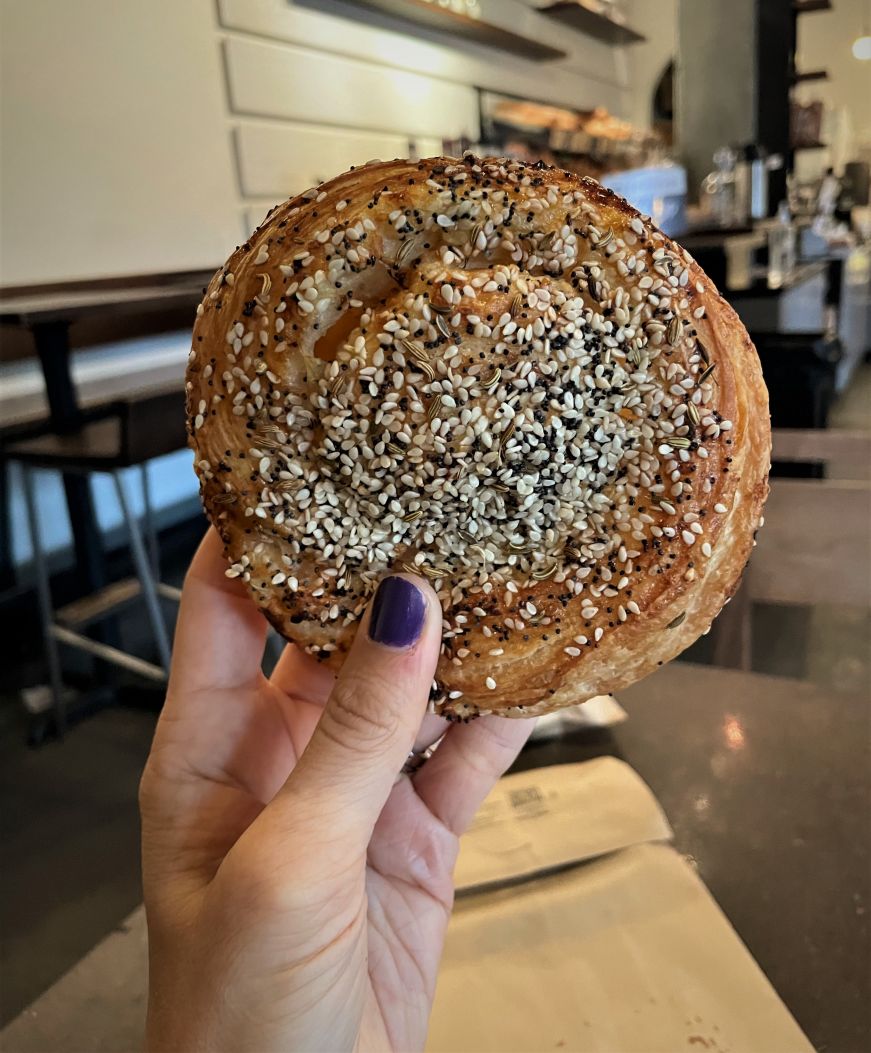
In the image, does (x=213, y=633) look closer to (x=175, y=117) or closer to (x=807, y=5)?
(x=175, y=117)

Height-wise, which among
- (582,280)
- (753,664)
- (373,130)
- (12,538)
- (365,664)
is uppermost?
(373,130)

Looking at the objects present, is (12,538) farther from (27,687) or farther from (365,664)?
(365,664)

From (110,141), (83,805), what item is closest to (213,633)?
(83,805)

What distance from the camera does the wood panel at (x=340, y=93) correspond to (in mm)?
5340

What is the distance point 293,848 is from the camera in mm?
851

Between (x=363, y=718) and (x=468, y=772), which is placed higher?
(x=363, y=718)

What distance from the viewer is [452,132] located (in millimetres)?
7531

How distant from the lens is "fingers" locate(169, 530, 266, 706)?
119cm

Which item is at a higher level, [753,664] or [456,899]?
[456,899]

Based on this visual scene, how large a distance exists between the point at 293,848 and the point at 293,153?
226 inches

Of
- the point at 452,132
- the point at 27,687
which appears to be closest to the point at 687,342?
the point at 27,687

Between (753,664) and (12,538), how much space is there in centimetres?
349

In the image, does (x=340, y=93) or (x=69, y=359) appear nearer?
(x=69, y=359)

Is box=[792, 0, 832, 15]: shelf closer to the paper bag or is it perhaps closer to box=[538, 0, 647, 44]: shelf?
box=[538, 0, 647, 44]: shelf
